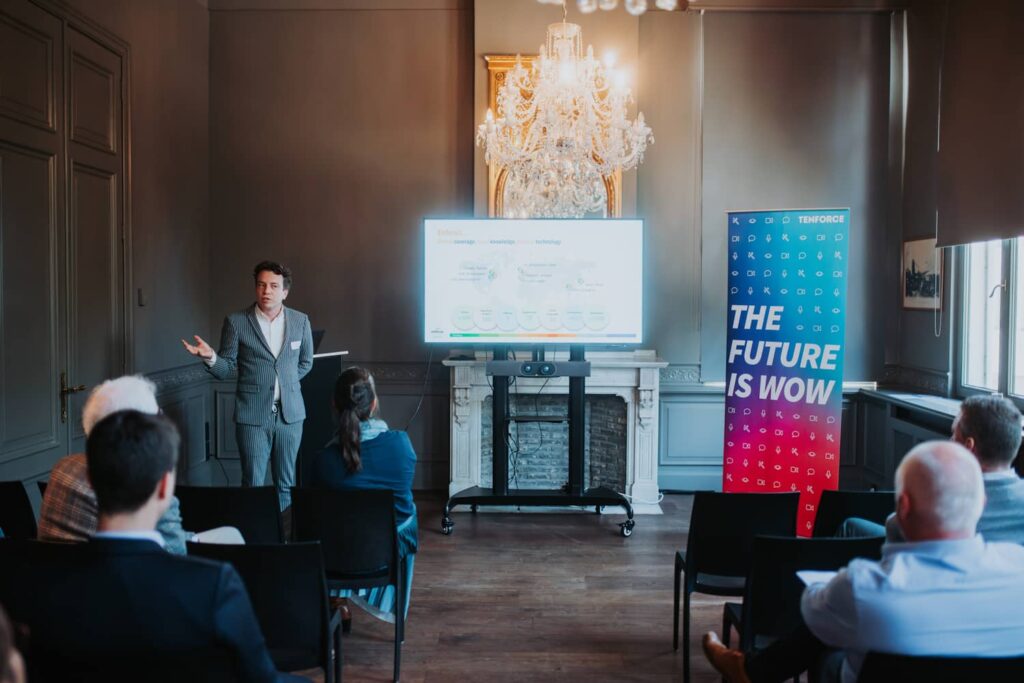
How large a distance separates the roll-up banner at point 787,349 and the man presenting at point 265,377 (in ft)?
8.74

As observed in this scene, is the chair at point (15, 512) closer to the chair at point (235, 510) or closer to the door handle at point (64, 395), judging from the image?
the chair at point (235, 510)

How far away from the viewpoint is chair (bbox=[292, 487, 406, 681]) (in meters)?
3.00

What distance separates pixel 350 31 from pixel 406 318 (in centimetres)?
231

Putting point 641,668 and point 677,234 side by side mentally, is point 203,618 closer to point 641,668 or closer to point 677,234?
point 641,668

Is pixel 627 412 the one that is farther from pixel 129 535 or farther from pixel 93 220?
pixel 129 535

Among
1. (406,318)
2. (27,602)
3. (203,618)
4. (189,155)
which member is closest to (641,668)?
(203,618)

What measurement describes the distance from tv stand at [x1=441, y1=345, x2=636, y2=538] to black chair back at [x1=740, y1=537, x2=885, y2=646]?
8.92ft

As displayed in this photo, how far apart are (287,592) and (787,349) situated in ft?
11.4

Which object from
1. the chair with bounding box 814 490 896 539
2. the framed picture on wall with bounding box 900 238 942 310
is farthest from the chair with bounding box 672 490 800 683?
the framed picture on wall with bounding box 900 238 942 310

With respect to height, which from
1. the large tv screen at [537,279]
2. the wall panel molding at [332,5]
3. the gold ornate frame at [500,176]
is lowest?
the large tv screen at [537,279]

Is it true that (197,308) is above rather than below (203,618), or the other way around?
above

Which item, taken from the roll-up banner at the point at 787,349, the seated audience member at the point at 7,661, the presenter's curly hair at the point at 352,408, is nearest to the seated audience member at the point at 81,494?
the presenter's curly hair at the point at 352,408

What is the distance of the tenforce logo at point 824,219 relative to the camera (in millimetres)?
4781

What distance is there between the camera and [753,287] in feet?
16.2
